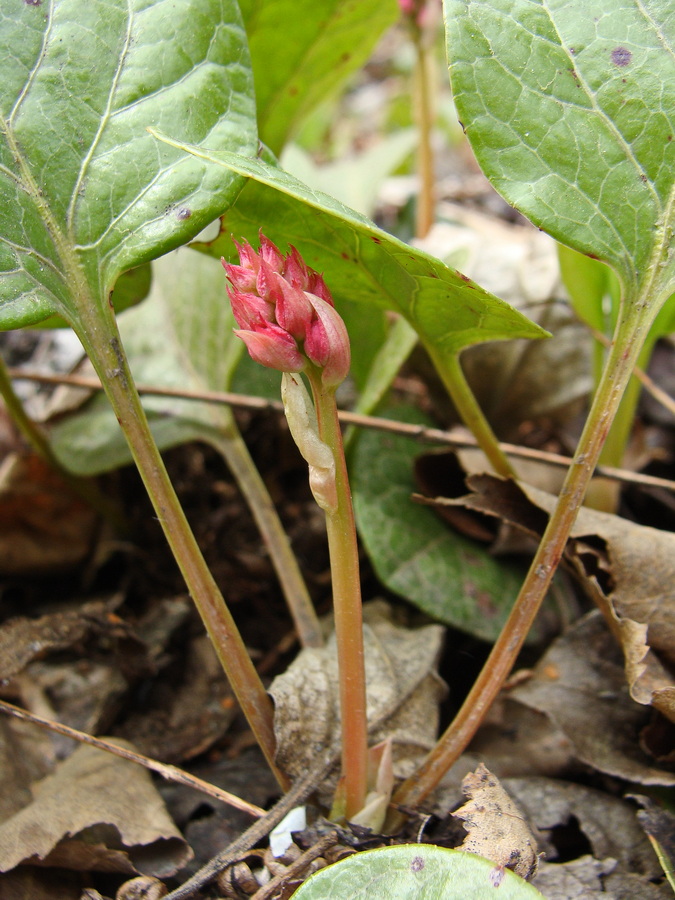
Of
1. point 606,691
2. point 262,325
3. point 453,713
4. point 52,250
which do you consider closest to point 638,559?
point 606,691

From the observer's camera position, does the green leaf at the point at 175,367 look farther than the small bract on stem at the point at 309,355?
Yes

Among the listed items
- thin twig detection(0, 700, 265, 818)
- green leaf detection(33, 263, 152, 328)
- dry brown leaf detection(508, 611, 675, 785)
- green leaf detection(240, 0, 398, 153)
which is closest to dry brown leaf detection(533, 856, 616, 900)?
dry brown leaf detection(508, 611, 675, 785)

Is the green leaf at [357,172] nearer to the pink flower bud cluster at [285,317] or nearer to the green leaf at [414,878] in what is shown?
the pink flower bud cluster at [285,317]

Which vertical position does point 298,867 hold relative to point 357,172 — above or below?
below

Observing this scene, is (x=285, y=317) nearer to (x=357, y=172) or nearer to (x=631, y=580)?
(x=631, y=580)

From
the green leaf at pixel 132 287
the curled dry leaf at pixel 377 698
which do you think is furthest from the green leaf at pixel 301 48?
the curled dry leaf at pixel 377 698

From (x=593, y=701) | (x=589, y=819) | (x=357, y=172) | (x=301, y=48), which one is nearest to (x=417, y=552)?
(x=593, y=701)
